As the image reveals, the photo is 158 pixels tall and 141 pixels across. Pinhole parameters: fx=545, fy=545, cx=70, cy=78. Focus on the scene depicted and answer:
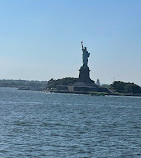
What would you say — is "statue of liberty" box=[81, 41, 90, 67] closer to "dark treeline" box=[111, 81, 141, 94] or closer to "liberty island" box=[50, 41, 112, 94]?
"liberty island" box=[50, 41, 112, 94]

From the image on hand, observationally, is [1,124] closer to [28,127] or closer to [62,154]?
[28,127]

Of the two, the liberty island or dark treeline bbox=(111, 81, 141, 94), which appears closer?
the liberty island

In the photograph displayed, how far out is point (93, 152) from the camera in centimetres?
2075

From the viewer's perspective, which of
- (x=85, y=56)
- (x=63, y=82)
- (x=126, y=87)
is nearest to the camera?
(x=85, y=56)

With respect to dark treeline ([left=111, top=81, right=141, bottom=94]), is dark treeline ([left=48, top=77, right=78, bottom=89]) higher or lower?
higher

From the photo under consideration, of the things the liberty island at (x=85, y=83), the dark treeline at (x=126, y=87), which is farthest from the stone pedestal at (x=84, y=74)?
the dark treeline at (x=126, y=87)

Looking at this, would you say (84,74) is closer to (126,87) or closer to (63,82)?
(126,87)

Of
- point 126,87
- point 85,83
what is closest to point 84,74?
point 85,83

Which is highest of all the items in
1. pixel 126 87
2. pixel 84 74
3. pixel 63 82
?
pixel 84 74

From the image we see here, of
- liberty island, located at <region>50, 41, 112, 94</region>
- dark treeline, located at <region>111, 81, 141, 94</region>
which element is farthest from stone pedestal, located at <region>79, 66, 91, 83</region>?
dark treeline, located at <region>111, 81, 141, 94</region>

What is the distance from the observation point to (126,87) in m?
124

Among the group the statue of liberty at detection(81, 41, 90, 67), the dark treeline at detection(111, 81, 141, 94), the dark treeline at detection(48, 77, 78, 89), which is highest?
the statue of liberty at detection(81, 41, 90, 67)

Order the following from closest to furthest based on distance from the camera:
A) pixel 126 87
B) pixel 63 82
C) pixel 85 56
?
→ pixel 85 56, pixel 126 87, pixel 63 82

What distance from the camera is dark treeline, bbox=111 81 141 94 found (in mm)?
123950
